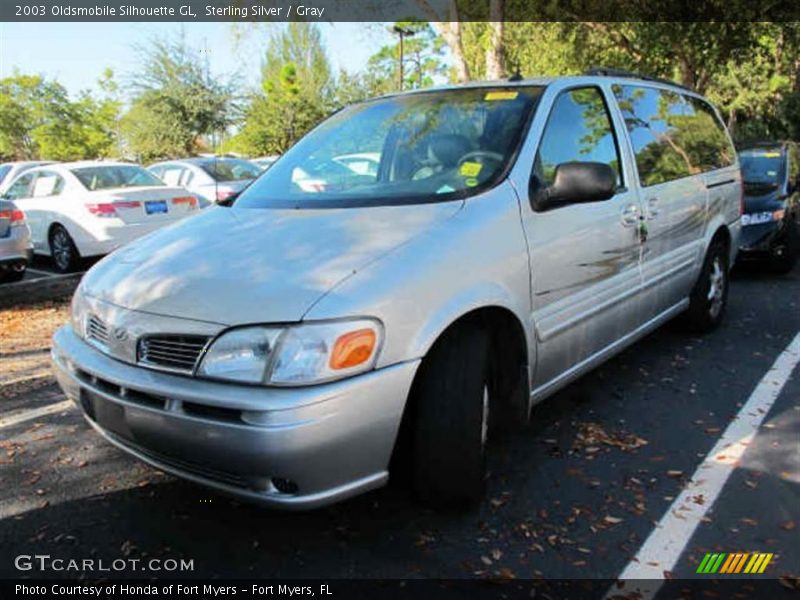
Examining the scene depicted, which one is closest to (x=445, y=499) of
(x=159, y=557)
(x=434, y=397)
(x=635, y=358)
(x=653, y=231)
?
(x=434, y=397)

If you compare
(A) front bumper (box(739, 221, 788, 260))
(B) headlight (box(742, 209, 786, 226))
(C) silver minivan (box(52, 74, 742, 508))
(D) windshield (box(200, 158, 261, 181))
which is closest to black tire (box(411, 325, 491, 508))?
(C) silver minivan (box(52, 74, 742, 508))

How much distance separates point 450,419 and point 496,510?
0.62 m

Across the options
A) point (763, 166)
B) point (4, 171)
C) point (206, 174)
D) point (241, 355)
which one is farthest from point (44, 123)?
point (241, 355)

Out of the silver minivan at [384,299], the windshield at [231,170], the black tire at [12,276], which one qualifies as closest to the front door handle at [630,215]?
the silver minivan at [384,299]

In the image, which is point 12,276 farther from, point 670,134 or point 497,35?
point 497,35

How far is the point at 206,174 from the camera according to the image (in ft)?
42.0

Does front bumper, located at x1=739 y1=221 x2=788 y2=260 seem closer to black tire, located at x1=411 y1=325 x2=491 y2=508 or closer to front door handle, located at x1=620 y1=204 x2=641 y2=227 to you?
front door handle, located at x1=620 y1=204 x2=641 y2=227

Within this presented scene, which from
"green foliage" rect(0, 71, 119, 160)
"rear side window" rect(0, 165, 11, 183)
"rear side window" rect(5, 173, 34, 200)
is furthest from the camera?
"green foliage" rect(0, 71, 119, 160)

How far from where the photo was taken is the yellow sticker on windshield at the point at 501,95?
361 cm

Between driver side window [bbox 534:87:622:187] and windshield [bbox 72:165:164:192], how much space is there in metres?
7.13

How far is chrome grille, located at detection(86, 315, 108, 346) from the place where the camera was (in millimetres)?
2746

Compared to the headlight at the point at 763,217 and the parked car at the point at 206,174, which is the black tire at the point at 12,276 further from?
the headlight at the point at 763,217

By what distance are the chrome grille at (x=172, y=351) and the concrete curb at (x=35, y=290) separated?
555 cm

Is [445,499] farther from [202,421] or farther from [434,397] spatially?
[202,421]
